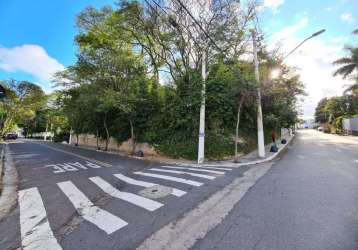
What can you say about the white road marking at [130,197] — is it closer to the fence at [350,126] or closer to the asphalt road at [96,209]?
the asphalt road at [96,209]

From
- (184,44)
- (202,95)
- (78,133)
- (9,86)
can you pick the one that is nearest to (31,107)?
(9,86)

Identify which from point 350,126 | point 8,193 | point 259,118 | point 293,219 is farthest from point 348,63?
point 8,193

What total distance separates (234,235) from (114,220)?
2.22 m

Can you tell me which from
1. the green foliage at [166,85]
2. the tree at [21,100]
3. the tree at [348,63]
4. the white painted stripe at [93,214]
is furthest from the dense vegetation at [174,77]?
the tree at [21,100]

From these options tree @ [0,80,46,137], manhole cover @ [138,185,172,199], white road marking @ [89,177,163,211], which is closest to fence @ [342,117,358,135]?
manhole cover @ [138,185,172,199]

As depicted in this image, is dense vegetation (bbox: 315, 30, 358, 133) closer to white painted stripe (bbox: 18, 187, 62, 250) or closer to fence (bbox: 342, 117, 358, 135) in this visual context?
fence (bbox: 342, 117, 358, 135)

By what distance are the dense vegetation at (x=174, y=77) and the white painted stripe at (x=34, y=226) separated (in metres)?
8.78

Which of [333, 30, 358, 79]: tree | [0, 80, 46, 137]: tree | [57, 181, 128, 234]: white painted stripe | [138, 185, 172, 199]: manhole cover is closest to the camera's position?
[57, 181, 128, 234]: white painted stripe

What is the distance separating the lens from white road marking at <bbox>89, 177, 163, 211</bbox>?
4473 mm

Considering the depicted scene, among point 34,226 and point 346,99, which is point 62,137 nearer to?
point 34,226

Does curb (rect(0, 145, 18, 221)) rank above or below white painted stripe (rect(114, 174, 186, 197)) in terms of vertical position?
below

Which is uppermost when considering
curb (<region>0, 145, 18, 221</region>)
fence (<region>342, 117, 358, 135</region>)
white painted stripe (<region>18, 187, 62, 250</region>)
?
fence (<region>342, 117, 358, 135</region>)

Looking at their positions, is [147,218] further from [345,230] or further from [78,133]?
[78,133]

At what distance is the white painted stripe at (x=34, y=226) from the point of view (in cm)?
299
